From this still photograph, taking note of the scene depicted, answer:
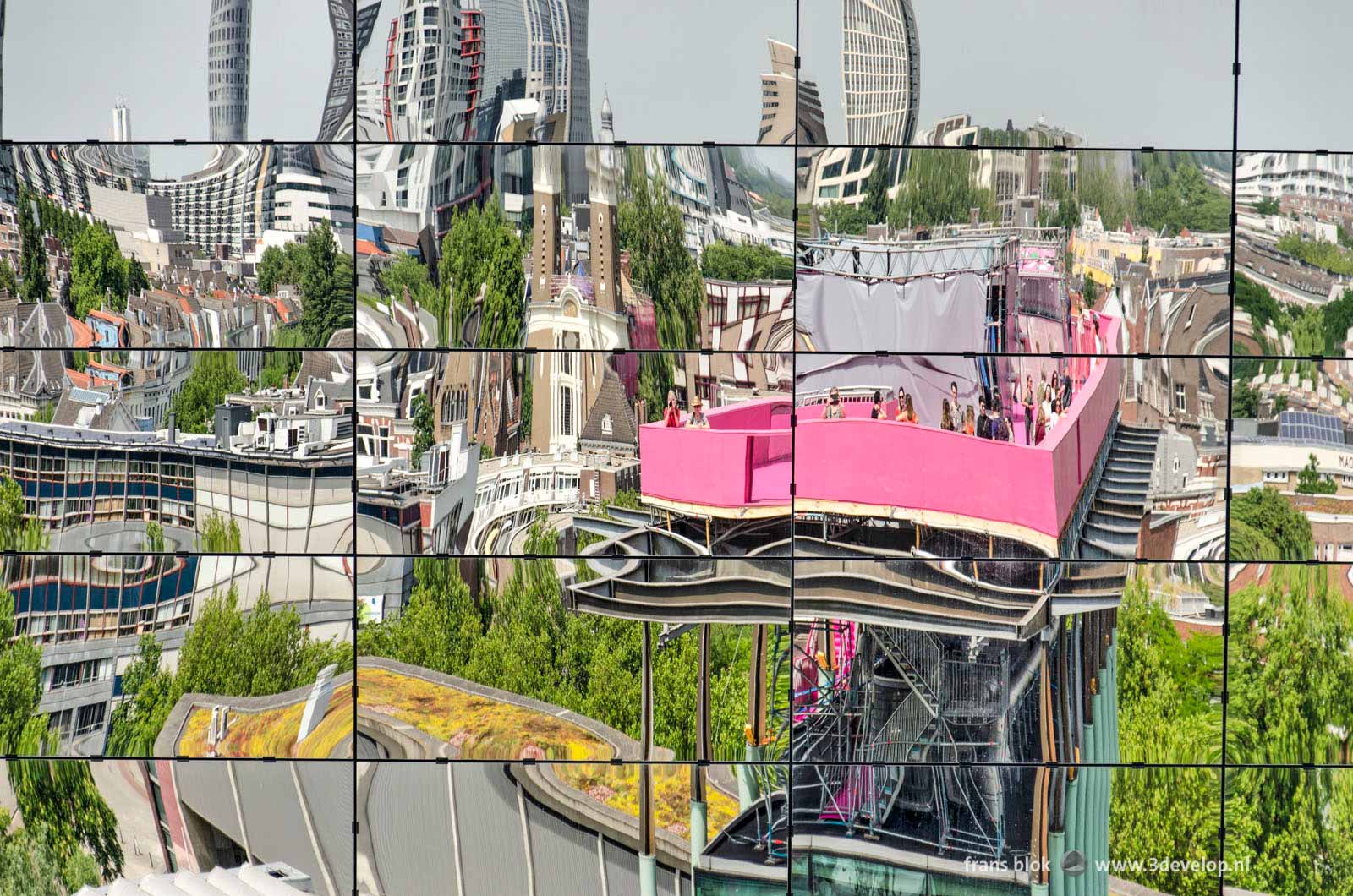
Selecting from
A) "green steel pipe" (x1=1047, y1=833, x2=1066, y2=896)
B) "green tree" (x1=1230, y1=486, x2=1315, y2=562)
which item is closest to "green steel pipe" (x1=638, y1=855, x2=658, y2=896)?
"green steel pipe" (x1=1047, y1=833, x2=1066, y2=896)

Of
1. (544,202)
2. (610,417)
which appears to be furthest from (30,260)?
(610,417)

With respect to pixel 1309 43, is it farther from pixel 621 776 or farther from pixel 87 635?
pixel 87 635

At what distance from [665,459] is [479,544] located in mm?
583

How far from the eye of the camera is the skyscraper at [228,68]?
3.63 metres

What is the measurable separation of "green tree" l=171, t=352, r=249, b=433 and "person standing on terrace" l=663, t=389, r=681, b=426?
47.0 inches

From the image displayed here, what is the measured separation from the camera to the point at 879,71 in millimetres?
3586

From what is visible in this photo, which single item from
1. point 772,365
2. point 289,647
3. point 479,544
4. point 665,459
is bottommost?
point 289,647

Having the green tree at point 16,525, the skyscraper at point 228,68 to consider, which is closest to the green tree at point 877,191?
the skyscraper at point 228,68

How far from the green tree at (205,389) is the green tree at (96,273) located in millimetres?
299

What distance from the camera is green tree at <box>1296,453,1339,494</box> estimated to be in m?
3.63

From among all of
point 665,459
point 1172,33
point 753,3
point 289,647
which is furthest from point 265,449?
point 1172,33

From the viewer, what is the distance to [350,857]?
3758 mm

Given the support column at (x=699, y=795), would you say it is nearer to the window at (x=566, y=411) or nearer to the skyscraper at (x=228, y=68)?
the window at (x=566, y=411)

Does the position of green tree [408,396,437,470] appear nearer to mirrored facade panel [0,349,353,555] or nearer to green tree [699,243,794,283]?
mirrored facade panel [0,349,353,555]
